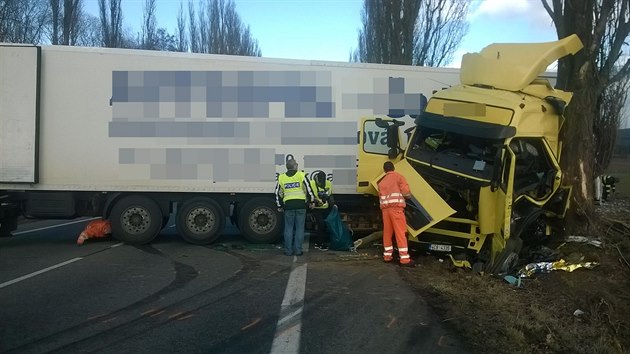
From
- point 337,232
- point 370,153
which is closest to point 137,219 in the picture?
point 337,232

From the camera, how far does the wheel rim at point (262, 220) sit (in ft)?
37.1

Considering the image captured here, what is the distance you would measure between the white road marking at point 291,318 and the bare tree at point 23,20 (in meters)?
21.3

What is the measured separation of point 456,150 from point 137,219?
612 cm

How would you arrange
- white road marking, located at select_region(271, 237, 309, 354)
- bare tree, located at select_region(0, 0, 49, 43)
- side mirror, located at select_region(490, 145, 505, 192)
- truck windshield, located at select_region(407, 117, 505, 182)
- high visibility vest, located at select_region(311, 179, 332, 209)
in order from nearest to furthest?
1. white road marking, located at select_region(271, 237, 309, 354)
2. side mirror, located at select_region(490, 145, 505, 192)
3. truck windshield, located at select_region(407, 117, 505, 182)
4. high visibility vest, located at select_region(311, 179, 332, 209)
5. bare tree, located at select_region(0, 0, 49, 43)

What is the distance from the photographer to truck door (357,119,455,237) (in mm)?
8922

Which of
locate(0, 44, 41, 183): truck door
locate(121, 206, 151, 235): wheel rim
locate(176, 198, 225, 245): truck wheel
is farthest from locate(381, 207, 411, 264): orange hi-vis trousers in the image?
locate(0, 44, 41, 183): truck door

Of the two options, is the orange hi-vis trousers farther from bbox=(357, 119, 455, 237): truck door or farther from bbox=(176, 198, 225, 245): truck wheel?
bbox=(176, 198, 225, 245): truck wheel

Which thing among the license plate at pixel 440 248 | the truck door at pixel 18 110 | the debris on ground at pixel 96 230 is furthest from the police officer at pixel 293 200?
the truck door at pixel 18 110

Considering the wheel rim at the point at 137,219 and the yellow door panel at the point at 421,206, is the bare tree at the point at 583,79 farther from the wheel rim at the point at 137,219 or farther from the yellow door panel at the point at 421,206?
the wheel rim at the point at 137,219

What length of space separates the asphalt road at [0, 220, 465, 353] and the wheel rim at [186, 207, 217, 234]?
35.3 inches

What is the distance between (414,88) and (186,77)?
4.47m

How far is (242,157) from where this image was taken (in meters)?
11.2

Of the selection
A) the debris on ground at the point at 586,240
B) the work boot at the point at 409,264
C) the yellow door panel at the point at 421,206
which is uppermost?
the yellow door panel at the point at 421,206

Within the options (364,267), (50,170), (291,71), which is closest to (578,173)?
(364,267)
